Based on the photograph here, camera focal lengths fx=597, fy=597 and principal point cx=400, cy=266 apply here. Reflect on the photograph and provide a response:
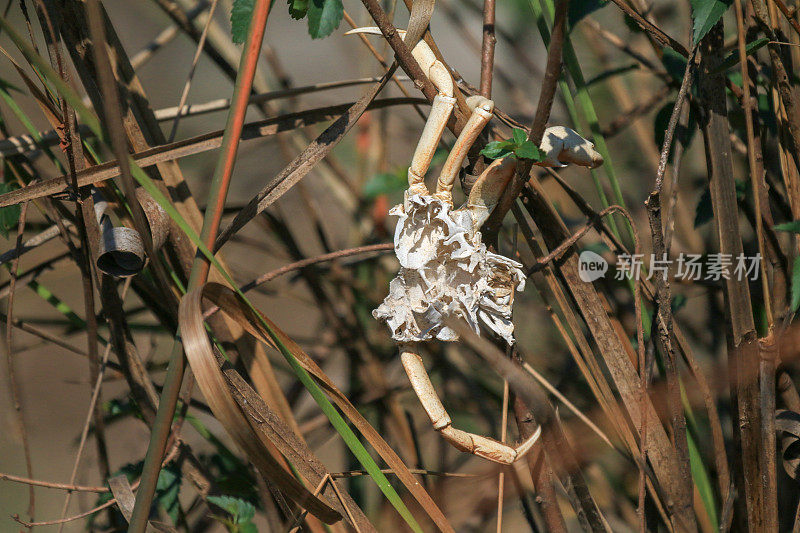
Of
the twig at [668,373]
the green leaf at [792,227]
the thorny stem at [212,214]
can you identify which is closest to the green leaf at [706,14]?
the twig at [668,373]

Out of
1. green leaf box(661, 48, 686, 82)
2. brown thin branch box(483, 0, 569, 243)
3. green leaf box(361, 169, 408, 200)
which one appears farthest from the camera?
green leaf box(361, 169, 408, 200)

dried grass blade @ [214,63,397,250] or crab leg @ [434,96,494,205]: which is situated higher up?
dried grass blade @ [214,63,397,250]

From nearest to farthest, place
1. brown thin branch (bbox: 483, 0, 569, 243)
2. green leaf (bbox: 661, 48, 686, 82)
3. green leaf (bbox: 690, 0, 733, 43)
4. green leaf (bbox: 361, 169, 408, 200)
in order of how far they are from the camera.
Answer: brown thin branch (bbox: 483, 0, 569, 243), green leaf (bbox: 690, 0, 733, 43), green leaf (bbox: 661, 48, 686, 82), green leaf (bbox: 361, 169, 408, 200)

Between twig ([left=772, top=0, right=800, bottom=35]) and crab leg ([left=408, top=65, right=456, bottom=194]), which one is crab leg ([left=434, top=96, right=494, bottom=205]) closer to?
crab leg ([left=408, top=65, right=456, bottom=194])

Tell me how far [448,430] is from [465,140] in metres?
0.16

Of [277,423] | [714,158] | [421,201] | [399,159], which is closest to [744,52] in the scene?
[714,158]

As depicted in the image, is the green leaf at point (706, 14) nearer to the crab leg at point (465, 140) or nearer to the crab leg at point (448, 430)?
the crab leg at point (465, 140)

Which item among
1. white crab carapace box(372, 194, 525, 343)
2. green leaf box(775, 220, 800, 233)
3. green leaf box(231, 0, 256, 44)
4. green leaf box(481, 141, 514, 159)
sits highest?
green leaf box(231, 0, 256, 44)

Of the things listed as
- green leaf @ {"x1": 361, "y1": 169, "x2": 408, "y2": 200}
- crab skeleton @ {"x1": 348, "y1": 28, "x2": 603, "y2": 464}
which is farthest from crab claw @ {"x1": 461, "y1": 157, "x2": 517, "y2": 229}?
green leaf @ {"x1": 361, "y1": 169, "x2": 408, "y2": 200}

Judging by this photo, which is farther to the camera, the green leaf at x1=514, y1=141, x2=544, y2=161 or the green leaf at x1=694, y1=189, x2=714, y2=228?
the green leaf at x1=694, y1=189, x2=714, y2=228

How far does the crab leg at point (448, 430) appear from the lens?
0.32 metres

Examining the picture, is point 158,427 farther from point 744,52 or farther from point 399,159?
point 399,159

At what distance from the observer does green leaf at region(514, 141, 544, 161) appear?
286 millimetres

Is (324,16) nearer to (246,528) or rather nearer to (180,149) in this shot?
(180,149)
